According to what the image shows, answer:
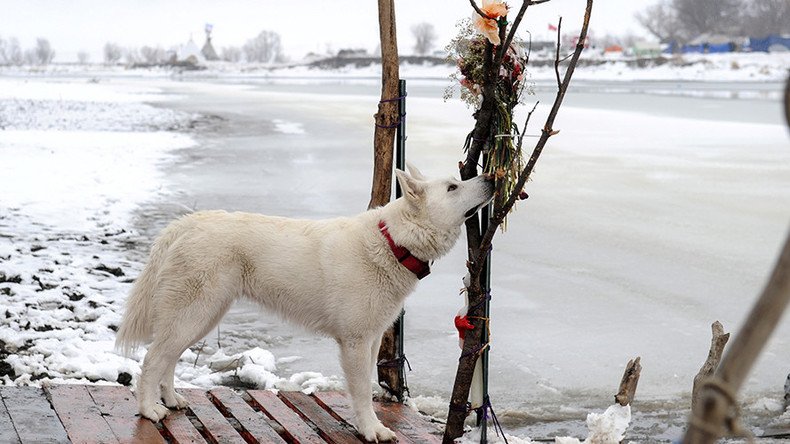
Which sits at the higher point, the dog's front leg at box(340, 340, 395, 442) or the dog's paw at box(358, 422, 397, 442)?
the dog's front leg at box(340, 340, 395, 442)

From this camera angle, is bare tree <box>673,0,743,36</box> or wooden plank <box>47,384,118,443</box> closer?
wooden plank <box>47,384,118,443</box>

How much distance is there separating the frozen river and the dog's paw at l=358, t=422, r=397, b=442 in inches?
33.7

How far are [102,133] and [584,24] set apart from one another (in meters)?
19.7

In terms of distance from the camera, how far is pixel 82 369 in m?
5.79

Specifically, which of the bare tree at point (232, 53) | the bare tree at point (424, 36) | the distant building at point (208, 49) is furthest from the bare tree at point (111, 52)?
the bare tree at point (424, 36)

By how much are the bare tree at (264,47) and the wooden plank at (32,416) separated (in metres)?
154

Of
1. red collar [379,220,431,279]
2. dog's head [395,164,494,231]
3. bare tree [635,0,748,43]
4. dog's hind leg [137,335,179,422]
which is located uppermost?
bare tree [635,0,748,43]

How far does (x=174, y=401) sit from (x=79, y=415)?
479 millimetres

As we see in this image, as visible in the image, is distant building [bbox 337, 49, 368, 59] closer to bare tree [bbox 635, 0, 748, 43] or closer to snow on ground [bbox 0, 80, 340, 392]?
bare tree [bbox 635, 0, 748, 43]

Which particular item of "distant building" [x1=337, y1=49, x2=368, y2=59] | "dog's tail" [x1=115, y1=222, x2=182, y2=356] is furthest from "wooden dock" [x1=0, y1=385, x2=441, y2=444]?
"distant building" [x1=337, y1=49, x2=368, y2=59]

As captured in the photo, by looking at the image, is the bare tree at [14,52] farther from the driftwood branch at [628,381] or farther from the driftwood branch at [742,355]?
the driftwood branch at [742,355]

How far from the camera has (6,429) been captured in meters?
4.39

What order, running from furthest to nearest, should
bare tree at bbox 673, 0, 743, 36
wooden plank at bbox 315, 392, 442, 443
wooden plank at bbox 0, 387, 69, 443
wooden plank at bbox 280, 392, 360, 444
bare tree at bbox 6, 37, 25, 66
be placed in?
bare tree at bbox 6, 37, 25, 66 → bare tree at bbox 673, 0, 743, 36 → wooden plank at bbox 315, 392, 442, 443 → wooden plank at bbox 280, 392, 360, 444 → wooden plank at bbox 0, 387, 69, 443

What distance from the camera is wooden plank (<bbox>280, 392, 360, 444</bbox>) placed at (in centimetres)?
469
